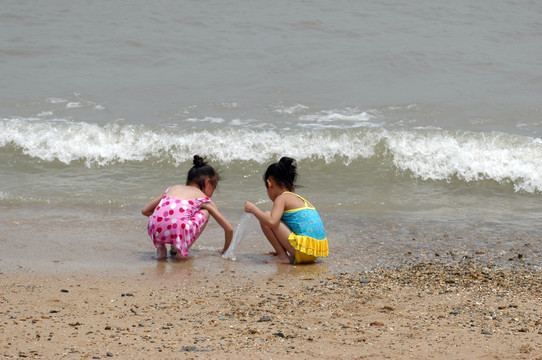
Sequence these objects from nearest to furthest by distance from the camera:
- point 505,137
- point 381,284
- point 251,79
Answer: point 381,284
point 505,137
point 251,79

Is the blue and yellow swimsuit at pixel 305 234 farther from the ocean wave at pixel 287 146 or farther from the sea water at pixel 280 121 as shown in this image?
the ocean wave at pixel 287 146

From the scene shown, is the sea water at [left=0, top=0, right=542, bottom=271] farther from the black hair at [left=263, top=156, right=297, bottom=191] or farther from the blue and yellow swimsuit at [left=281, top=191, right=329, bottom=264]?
the black hair at [left=263, top=156, right=297, bottom=191]

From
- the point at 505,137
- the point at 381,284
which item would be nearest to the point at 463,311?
the point at 381,284

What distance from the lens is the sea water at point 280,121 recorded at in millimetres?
6617

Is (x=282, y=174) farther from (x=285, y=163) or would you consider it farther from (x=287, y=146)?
(x=287, y=146)

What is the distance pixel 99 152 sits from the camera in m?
10.1

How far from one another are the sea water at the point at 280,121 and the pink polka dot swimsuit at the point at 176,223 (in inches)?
9.3

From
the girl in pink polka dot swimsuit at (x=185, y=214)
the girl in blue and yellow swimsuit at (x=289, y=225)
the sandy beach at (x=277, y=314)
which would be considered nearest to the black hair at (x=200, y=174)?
the girl in pink polka dot swimsuit at (x=185, y=214)

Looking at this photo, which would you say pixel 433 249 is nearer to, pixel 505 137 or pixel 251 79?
pixel 505 137

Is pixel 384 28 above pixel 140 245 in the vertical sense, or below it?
above

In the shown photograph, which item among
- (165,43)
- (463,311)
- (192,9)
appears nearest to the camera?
(463,311)

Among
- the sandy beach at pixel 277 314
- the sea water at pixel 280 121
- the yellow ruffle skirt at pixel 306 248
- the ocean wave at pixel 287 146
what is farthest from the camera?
the ocean wave at pixel 287 146

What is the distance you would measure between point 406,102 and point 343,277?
7412 mm

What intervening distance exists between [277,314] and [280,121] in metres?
7.26
